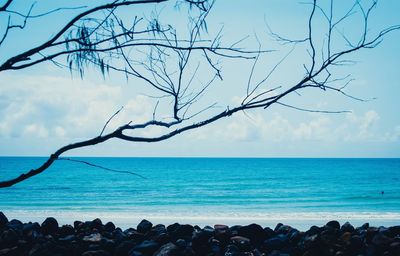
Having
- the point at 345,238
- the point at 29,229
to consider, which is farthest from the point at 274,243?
the point at 29,229

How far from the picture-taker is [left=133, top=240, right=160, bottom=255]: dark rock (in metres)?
5.10

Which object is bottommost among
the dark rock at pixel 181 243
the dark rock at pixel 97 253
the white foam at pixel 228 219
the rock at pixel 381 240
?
the white foam at pixel 228 219

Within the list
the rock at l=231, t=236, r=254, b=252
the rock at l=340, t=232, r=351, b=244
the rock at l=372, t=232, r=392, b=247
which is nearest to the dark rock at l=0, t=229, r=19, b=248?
the rock at l=231, t=236, r=254, b=252

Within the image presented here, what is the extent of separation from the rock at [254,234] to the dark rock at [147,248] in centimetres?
114

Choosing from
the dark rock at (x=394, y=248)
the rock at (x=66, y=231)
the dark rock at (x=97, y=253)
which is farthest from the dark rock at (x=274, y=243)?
the rock at (x=66, y=231)

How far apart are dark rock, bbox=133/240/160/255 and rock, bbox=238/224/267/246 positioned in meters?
1.14

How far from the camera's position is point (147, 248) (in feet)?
16.9

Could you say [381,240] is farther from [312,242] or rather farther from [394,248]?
[312,242]

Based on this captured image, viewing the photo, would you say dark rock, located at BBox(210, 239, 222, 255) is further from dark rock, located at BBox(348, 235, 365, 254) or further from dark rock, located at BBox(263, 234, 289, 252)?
dark rock, located at BBox(348, 235, 365, 254)

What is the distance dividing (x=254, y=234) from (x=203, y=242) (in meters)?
0.69

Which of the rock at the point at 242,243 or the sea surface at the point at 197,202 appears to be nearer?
the rock at the point at 242,243

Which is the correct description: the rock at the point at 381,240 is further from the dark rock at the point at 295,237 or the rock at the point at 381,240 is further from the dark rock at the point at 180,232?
the dark rock at the point at 180,232

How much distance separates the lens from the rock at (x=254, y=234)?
5762mm

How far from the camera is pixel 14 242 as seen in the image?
5.41 metres
